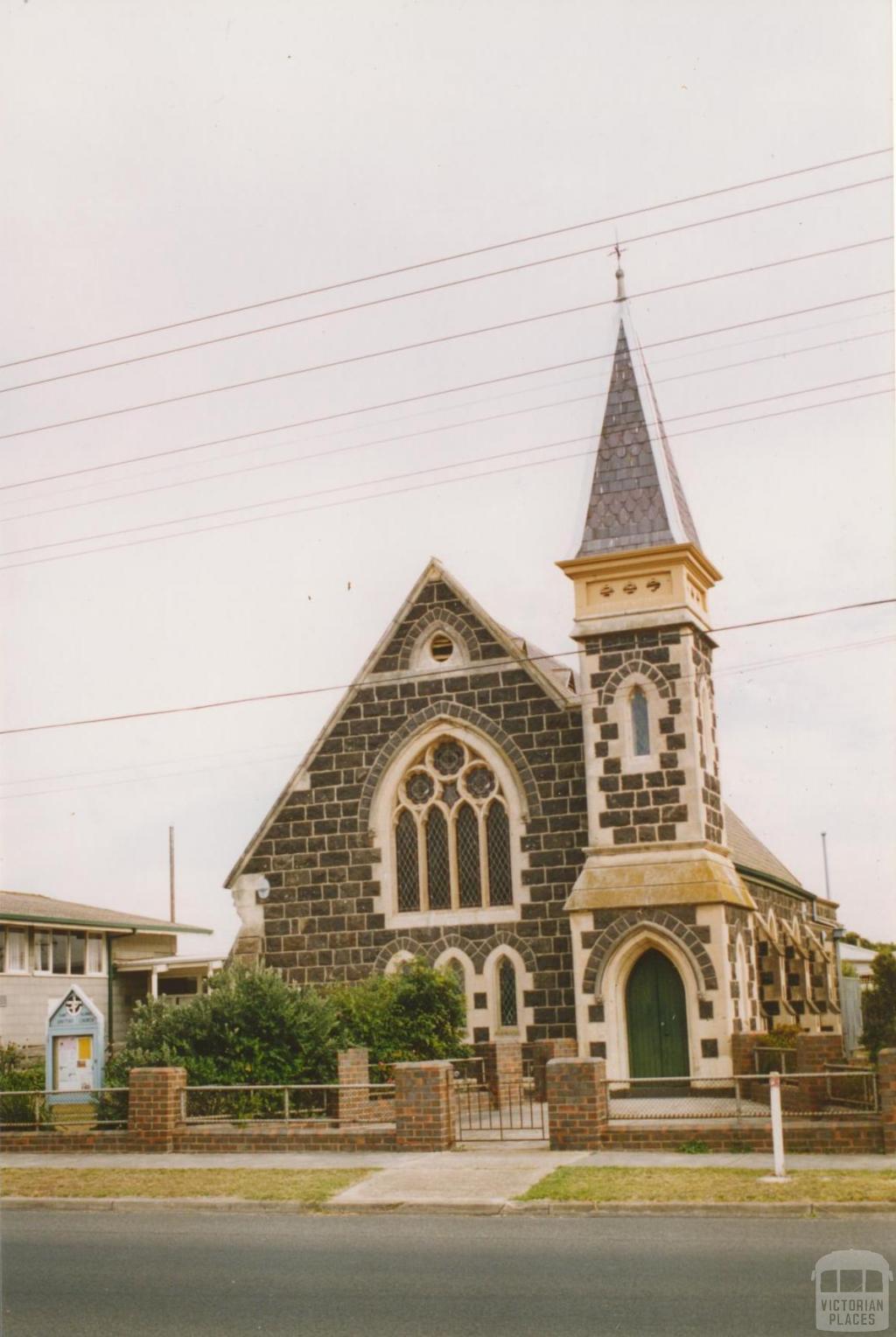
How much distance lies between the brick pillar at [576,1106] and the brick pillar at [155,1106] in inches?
192

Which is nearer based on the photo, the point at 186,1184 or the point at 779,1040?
the point at 186,1184

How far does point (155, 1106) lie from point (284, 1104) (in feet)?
5.60

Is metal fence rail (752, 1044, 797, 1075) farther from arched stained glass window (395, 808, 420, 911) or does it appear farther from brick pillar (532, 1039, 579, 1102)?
arched stained glass window (395, 808, 420, 911)

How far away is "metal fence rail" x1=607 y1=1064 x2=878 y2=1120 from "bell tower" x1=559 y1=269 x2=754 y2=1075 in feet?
2.03

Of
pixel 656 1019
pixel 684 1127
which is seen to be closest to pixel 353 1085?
pixel 684 1127

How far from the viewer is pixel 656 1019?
77.8 feet

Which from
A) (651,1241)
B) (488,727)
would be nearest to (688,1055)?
(488,727)

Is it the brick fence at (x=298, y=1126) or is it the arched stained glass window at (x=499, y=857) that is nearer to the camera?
the brick fence at (x=298, y=1126)

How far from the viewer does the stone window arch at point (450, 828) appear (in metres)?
26.2

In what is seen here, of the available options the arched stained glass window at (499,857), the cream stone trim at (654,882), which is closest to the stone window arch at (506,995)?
the arched stained glass window at (499,857)

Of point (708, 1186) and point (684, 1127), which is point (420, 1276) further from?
point (684, 1127)

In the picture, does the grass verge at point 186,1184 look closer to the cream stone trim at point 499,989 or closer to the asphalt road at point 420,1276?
the asphalt road at point 420,1276

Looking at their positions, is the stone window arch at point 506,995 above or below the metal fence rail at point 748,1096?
above

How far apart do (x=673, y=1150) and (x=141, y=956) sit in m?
30.5
